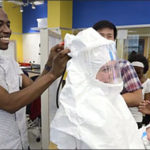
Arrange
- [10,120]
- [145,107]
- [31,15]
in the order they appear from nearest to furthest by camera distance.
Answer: [10,120] → [145,107] → [31,15]

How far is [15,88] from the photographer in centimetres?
108

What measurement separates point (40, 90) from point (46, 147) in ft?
1.77

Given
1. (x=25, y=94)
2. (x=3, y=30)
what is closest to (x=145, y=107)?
(x=25, y=94)

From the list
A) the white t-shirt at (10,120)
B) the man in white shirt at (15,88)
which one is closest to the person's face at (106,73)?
the man in white shirt at (15,88)

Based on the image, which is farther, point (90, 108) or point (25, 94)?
point (25, 94)

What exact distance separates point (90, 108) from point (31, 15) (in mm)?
5925

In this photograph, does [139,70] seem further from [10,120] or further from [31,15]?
[31,15]

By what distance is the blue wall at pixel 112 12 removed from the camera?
11.2 ft

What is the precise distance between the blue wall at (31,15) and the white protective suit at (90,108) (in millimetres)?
5150

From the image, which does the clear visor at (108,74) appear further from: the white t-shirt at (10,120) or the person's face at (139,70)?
the person's face at (139,70)

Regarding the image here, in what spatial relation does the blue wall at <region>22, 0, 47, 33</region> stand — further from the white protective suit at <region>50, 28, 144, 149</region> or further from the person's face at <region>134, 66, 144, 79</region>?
the white protective suit at <region>50, 28, 144, 149</region>

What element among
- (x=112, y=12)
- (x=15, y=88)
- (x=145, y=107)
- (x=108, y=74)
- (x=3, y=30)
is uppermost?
(x=112, y=12)

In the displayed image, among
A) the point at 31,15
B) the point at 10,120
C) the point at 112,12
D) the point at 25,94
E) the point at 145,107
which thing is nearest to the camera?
the point at 25,94

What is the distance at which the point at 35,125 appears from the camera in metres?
3.17
